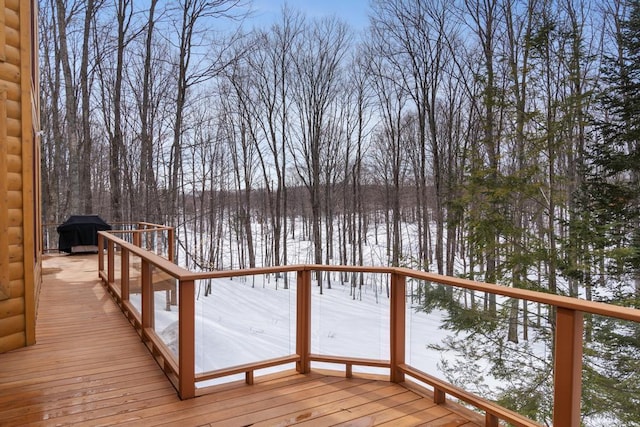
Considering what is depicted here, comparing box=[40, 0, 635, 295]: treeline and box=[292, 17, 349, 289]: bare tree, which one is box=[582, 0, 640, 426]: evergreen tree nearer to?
box=[40, 0, 635, 295]: treeline

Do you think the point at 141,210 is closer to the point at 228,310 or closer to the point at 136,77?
the point at 136,77

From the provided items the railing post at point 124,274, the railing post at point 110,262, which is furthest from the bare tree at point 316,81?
the railing post at point 124,274

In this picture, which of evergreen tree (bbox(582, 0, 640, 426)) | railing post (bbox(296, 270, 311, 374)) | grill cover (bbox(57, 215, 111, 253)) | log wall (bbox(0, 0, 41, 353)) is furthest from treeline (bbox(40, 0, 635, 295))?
log wall (bbox(0, 0, 41, 353))

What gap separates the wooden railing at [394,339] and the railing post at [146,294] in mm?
11

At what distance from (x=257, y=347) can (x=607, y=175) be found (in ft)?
32.2

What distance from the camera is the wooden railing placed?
2102mm

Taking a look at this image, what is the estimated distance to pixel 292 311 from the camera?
3.50 metres

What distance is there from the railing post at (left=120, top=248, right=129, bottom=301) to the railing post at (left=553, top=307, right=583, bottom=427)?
5042mm

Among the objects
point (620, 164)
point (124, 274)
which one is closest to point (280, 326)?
point (124, 274)

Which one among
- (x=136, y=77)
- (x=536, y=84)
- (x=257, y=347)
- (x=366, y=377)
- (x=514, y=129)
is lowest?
(x=366, y=377)

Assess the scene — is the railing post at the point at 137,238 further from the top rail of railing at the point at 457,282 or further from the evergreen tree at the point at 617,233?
the evergreen tree at the point at 617,233

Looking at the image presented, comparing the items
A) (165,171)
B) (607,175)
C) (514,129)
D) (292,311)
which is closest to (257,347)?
(292,311)

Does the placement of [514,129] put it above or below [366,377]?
above

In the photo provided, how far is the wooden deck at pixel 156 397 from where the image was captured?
2682 mm
